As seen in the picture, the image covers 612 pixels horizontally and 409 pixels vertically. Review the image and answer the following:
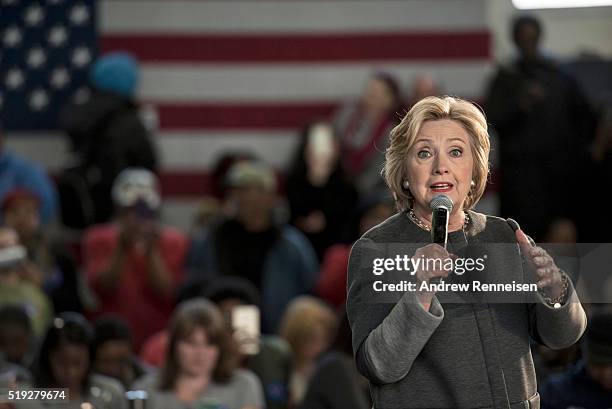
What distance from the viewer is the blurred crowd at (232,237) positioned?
3973mm

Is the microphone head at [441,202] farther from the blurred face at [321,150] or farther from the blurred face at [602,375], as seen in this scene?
the blurred face at [321,150]

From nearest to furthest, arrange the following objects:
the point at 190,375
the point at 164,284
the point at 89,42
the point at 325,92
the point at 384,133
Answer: the point at 190,375
the point at 164,284
the point at 384,133
the point at 89,42
the point at 325,92

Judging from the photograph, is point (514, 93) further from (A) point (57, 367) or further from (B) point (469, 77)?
(A) point (57, 367)

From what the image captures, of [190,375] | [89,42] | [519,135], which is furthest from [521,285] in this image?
[89,42]

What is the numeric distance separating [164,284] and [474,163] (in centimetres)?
370

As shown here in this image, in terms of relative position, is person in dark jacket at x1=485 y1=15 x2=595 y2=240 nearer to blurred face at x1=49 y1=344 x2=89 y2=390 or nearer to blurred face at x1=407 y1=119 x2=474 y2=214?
blurred face at x1=49 y1=344 x2=89 y2=390

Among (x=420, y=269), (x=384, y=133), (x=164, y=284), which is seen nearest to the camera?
(x=420, y=269)

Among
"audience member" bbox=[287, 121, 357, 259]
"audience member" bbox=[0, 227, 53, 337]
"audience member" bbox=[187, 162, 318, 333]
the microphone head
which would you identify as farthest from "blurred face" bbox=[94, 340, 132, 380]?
"audience member" bbox=[287, 121, 357, 259]

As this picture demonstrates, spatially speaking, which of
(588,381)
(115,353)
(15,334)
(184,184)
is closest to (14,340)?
(15,334)

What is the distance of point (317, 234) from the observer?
6.38m

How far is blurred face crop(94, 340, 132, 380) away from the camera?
381 cm

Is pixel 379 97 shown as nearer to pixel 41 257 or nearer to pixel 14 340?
pixel 41 257

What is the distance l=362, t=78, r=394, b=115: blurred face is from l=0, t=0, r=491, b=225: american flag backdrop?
3.01 feet

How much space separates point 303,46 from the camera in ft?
25.0
